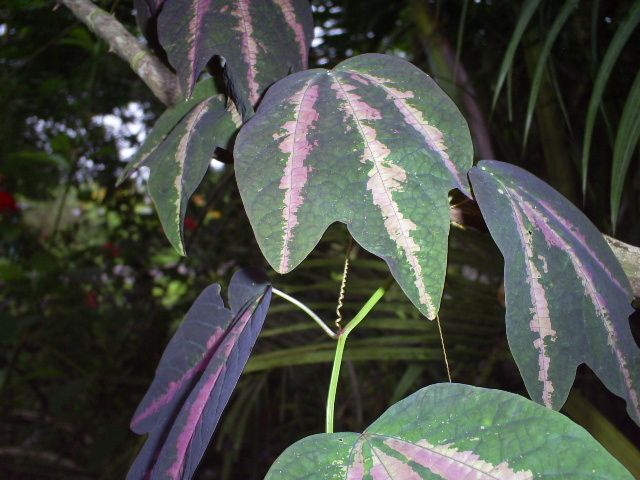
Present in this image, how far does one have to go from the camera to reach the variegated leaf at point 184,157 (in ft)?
1.13

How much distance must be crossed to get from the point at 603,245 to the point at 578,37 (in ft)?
2.49

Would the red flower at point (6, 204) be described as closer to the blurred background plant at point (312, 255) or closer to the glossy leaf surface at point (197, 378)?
the blurred background plant at point (312, 255)

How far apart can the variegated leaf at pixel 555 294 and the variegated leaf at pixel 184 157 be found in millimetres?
193

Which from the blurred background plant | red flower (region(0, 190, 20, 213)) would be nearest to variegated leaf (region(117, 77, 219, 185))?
the blurred background plant

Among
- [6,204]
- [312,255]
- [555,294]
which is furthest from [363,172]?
[6,204]

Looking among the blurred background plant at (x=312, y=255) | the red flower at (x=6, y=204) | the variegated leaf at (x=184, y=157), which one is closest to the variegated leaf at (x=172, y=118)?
the variegated leaf at (x=184, y=157)

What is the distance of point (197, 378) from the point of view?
0.38 m

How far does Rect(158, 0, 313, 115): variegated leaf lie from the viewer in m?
0.34

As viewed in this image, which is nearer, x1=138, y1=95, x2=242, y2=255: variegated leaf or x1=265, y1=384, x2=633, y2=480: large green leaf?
x1=265, y1=384, x2=633, y2=480: large green leaf

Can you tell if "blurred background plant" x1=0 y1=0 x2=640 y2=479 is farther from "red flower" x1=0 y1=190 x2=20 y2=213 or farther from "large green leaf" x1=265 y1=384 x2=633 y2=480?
"large green leaf" x1=265 y1=384 x2=633 y2=480

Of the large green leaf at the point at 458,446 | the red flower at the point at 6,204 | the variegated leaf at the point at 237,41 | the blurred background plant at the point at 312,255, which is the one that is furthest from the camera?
the red flower at the point at 6,204

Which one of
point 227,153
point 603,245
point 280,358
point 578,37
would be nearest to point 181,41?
point 227,153

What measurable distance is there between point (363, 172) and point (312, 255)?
1.07m

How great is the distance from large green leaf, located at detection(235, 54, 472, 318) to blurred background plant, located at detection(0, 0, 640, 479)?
8.7 inches
